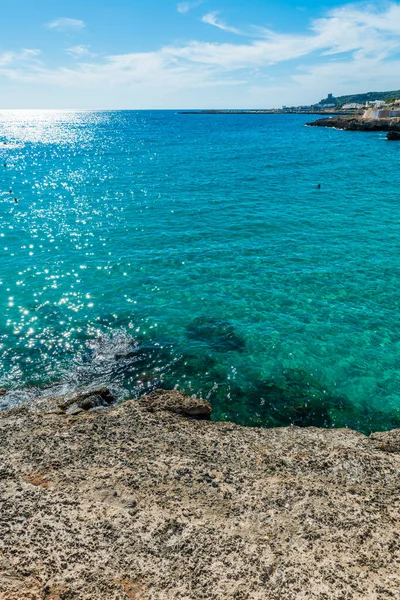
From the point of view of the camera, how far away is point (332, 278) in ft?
89.1

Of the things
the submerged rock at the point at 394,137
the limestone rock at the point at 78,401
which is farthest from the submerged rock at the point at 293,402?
the submerged rock at the point at 394,137

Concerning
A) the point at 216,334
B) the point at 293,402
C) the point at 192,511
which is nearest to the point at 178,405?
the point at 293,402

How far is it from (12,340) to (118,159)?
71.1m

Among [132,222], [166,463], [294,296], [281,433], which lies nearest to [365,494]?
[281,433]

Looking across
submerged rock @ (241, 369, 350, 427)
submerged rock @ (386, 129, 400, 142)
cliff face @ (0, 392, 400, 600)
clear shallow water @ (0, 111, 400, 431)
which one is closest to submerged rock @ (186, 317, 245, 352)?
clear shallow water @ (0, 111, 400, 431)

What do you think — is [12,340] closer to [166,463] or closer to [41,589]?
[166,463]

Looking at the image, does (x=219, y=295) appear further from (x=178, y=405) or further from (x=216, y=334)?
(x=178, y=405)

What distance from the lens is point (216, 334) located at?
21391 millimetres

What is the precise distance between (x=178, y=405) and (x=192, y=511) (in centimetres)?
531

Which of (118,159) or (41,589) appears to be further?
(118,159)

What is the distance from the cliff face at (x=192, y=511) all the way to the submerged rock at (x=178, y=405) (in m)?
0.67

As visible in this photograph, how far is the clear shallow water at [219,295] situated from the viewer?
1789 cm

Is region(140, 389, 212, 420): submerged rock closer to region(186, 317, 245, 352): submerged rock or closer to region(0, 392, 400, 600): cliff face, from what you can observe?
region(0, 392, 400, 600): cliff face

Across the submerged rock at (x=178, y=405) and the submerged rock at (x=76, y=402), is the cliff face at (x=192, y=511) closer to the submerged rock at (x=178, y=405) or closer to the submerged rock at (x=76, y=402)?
the submerged rock at (x=178, y=405)
